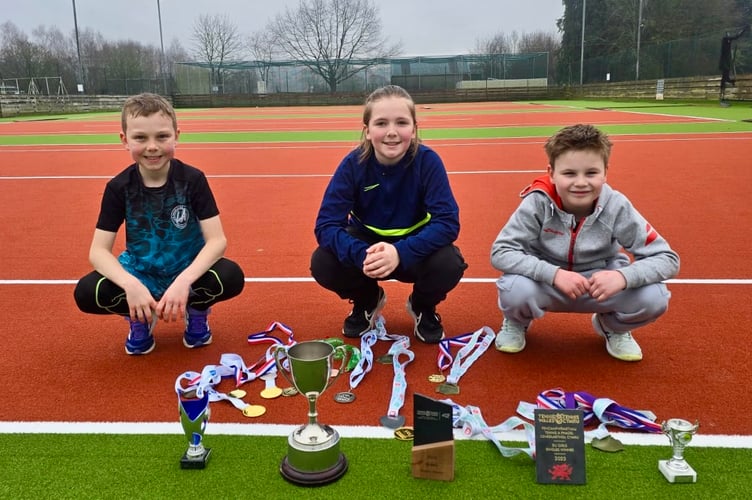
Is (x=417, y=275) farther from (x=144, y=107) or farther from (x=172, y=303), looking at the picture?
(x=144, y=107)

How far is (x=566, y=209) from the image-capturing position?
305 centimetres

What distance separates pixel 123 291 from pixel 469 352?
5.73ft

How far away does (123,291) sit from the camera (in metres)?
3.03

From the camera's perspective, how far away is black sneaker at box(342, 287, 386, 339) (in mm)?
3441

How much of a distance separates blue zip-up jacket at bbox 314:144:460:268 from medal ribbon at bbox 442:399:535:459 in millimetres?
875

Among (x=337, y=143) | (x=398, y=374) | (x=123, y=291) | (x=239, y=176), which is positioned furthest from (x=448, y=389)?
(x=337, y=143)

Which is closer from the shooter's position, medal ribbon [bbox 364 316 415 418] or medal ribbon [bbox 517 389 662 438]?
medal ribbon [bbox 517 389 662 438]

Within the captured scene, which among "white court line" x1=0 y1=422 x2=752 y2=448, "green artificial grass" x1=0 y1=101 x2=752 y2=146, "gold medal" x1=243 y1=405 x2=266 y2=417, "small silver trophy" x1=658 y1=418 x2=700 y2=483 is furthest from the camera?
"green artificial grass" x1=0 y1=101 x2=752 y2=146

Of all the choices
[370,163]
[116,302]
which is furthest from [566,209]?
[116,302]

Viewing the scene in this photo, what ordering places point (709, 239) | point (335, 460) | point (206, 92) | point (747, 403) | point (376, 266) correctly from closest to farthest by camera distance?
point (335, 460), point (747, 403), point (376, 266), point (709, 239), point (206, 92)

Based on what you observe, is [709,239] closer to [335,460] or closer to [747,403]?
[747,403]

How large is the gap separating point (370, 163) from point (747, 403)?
81.0 inches

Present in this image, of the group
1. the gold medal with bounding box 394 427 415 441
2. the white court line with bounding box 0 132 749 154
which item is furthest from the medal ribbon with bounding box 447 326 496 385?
the white court line with bounding box 0 132 749 154

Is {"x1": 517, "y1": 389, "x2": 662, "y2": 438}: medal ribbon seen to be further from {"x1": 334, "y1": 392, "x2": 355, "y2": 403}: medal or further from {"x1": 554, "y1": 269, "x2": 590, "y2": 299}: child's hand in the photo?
{"x1": 334, "y1": 392, "x2": 355, "y2": 403}: medal
